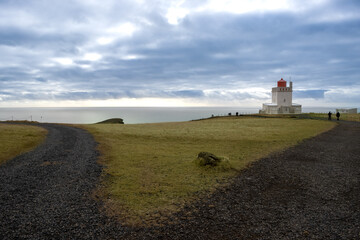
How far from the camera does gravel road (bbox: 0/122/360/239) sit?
7.08 m

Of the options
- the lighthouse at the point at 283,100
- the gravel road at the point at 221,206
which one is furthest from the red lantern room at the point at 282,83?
the gravel road at the point at 221,206

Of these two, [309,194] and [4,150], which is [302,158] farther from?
[4,150]

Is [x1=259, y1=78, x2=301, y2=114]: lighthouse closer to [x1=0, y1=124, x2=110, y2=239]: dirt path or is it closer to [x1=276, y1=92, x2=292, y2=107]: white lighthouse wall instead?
[x1=276, y1=92, x2=292, y2=107]: white lighthouse wall

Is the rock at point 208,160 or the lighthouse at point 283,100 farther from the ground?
the lighthouse at point 283,100

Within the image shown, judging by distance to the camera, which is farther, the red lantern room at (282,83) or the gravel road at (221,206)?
the red lantern room at (282,83)

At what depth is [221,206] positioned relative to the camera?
8.95 m

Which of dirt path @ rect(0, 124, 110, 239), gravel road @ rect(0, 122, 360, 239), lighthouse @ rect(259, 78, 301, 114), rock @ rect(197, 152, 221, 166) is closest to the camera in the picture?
gravel road @ rect(0, 122, 360, 239)

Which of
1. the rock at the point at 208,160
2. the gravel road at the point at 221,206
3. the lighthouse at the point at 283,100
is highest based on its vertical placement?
the lighthouse at the point at 283,100

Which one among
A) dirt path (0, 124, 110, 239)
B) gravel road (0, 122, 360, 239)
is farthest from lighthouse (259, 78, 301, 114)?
dirt path (0, 124, 110, 239)

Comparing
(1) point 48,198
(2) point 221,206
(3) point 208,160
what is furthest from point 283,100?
(1) point 48,198

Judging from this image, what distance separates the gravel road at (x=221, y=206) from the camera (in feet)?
23.2

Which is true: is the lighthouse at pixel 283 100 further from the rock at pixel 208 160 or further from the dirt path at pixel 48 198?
the dirt path at pixel 48 198

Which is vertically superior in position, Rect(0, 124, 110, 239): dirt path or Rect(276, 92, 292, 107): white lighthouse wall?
Rect(276, 92, 292, 107): white lighthouse wall

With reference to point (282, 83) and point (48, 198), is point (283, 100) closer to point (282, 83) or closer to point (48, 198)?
point (282, 83)
